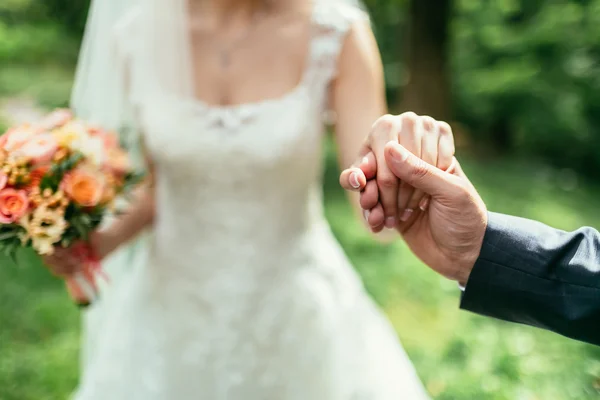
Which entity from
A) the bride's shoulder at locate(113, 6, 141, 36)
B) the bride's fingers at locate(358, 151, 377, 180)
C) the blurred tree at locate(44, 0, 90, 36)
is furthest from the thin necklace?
the blurred tree at locate(44, 0, 90, 36)

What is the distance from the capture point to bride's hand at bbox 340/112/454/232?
1221mm

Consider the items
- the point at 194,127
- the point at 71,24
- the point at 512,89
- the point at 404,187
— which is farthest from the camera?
the point at 71,24

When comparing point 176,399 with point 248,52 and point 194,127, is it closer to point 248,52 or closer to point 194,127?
point 194,127

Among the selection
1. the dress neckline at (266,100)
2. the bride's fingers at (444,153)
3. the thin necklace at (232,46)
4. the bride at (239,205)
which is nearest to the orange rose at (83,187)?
the bride at (239,205)

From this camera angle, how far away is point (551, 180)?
859 centimetres

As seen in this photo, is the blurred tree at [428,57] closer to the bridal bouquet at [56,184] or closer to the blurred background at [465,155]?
the blurred background at [465,155]

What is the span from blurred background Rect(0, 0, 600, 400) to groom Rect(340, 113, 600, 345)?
1.30 metres

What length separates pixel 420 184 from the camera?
1168mm

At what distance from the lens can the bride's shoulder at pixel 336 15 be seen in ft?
5.97

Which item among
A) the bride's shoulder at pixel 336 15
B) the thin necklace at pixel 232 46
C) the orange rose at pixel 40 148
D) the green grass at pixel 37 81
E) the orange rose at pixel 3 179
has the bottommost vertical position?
the green grass at pixel 37 81

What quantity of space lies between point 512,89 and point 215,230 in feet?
24.5

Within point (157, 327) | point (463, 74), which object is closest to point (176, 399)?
point (157, 327)

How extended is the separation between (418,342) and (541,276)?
2.33 m

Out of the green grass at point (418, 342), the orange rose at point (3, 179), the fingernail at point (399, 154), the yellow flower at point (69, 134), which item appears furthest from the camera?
the green grass at point (418, 342)
